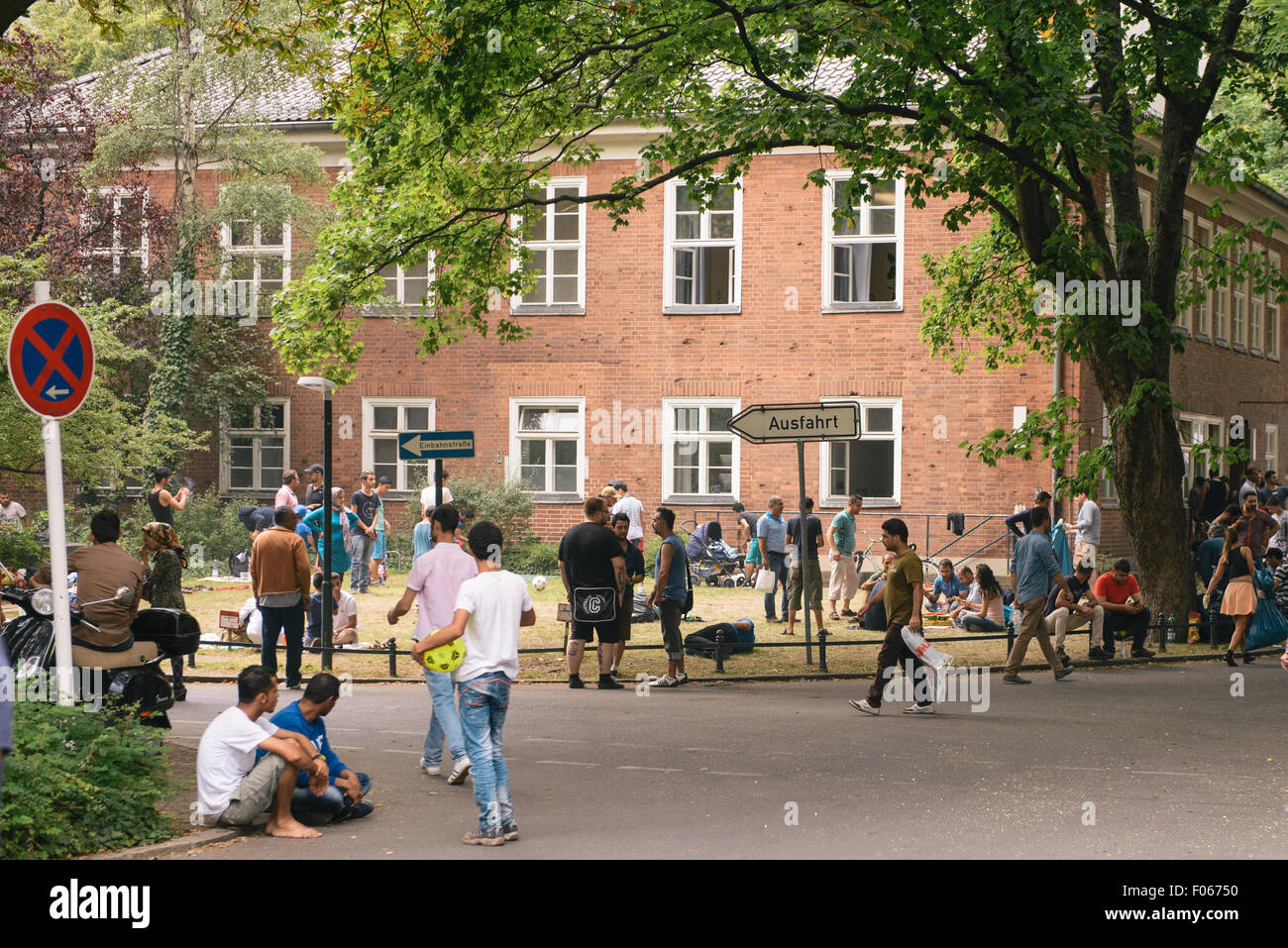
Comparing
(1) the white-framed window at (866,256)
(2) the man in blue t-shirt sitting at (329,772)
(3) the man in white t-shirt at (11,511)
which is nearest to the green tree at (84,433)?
(3) the man in white t-shirt at (11,511)

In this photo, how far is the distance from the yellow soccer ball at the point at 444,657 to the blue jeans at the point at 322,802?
0.89 metres

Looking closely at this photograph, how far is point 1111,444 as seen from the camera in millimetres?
17797

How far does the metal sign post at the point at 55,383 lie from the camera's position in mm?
7785

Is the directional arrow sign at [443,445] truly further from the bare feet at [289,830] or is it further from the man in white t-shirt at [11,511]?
the man in white t-shirt at [11,511]

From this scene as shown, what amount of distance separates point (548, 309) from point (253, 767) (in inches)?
808

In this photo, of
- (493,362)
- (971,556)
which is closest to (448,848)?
(971,556)

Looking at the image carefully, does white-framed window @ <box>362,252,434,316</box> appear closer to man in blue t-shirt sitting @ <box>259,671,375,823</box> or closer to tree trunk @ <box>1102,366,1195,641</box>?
tree trunk @ <box>1102,366,1195,641</box>

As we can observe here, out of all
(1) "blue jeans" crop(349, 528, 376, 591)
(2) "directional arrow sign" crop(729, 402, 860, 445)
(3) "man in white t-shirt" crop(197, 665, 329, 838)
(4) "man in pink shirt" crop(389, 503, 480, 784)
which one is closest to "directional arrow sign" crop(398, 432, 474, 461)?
(2) "directional arrow sign" crop(729, 402, 860, 445)

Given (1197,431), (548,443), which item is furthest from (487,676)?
(1197,431)

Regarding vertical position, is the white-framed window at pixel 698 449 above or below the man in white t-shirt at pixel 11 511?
above

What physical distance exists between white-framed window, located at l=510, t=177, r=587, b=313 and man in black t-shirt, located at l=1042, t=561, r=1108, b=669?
42.6 feet

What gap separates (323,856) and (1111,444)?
1306cm

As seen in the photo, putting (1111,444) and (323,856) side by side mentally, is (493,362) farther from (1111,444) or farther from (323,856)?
(323,856)

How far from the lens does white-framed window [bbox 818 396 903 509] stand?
87.9ft
